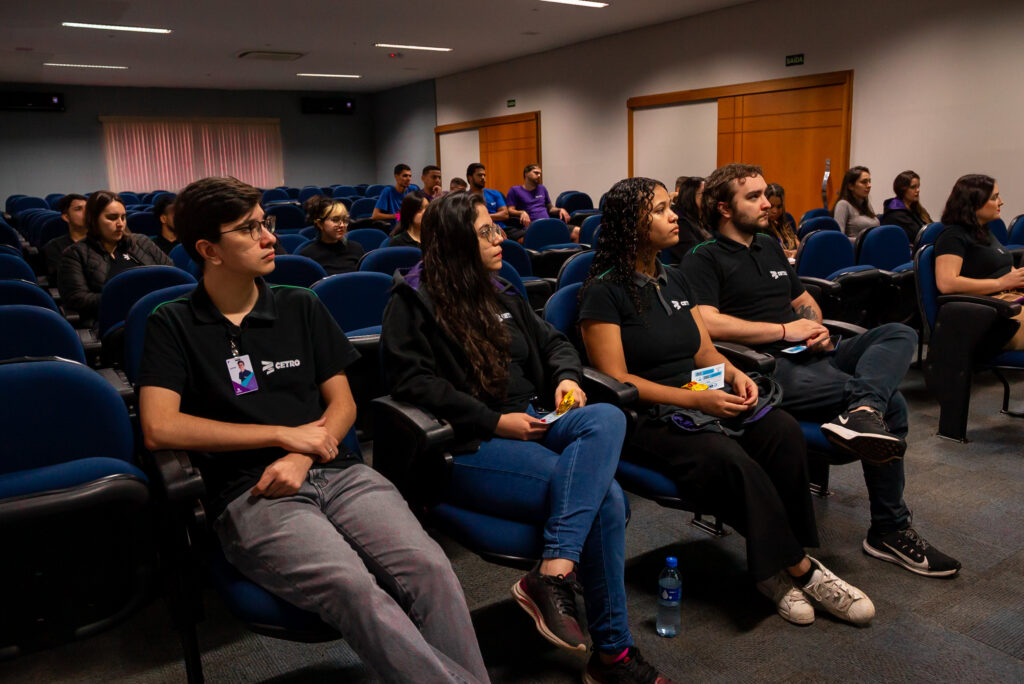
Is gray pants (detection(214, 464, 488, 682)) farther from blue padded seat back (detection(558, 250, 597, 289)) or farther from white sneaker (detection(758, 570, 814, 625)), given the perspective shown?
blue padded seat back (detection(558, 250, 597, 289))

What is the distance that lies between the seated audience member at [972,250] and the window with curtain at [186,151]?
16.6 m

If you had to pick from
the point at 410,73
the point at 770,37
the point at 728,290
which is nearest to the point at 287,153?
the point at 410,73

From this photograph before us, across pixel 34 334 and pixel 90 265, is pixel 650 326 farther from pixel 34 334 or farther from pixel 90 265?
pixel 90 265

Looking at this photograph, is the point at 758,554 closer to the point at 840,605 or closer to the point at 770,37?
the point at 840,605

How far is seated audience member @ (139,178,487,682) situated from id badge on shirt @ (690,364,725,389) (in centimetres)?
103

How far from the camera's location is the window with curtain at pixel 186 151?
57.8 feet

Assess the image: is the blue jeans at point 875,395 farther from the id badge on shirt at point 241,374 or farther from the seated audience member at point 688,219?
the seated audience member at point 688,219

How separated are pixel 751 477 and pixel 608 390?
1.50 feet

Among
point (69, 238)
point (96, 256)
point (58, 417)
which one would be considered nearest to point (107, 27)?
point (69, 238)

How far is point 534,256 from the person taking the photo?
6.36 meters

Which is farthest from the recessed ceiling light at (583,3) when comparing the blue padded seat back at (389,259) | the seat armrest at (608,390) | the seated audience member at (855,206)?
the seat armrest at (608,390)

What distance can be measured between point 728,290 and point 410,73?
45.7ft

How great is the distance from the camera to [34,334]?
2352mm

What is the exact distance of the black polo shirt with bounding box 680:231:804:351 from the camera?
2887mm
